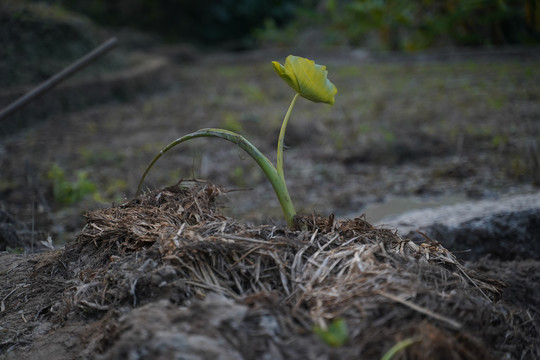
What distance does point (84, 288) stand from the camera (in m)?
1.22

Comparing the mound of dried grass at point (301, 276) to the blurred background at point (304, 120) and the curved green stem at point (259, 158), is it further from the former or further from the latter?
the blurred background at point (304, 120)

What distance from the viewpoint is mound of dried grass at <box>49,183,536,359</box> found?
932 millimetres

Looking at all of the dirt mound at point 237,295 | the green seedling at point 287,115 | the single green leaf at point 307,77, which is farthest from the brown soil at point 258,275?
the single green leaf at point 307,77

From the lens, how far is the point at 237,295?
43.8 inches

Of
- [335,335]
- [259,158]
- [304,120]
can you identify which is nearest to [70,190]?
[259,158]

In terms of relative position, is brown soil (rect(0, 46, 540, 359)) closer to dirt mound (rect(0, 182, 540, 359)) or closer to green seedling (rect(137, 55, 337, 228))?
dirt mound (rect(0, 182, 540, 359))

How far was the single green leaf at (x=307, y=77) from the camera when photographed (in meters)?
1.37

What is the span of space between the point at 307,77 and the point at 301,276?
0.60 metres

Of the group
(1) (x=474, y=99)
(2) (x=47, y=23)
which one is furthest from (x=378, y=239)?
(2) (x=47, y=23)

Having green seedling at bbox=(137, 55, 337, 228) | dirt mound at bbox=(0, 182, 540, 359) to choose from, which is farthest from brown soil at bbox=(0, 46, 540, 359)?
green seedling at bbox=(137, 55, 337, 228)

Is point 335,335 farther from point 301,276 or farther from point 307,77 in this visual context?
point 307,77

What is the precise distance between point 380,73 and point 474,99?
2434 mm

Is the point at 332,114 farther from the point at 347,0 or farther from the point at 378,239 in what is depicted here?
the point at 347,0

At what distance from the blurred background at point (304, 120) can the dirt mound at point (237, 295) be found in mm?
350
